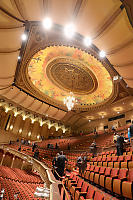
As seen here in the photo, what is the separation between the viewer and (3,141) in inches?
414

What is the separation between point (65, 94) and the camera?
1121cm

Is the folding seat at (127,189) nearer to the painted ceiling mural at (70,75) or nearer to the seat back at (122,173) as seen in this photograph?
the seat back at (122,173)

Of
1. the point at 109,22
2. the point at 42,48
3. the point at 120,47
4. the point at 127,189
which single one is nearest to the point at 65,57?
the point at 42,48

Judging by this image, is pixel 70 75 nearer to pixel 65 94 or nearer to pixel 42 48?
pixel 65 94

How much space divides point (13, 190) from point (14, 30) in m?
4.83

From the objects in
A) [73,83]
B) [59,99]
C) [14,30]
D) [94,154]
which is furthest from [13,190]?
[59,99]

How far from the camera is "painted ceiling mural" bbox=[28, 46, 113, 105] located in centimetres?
753

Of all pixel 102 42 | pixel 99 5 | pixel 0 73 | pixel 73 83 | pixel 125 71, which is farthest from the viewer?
pixel 73 83

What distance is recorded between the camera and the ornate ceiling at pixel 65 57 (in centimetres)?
345

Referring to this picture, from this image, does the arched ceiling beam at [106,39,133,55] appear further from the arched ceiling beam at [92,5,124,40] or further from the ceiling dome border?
the ceiling dome border

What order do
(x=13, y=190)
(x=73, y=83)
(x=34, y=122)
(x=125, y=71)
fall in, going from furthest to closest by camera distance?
1. (x=34, y=122)
2. (x=73, y=83)
3. (x=125, y=71)
4. (x=13, y=190)

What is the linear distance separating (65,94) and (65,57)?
3.94m

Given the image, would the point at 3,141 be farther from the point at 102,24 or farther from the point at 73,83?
the point at 102,24

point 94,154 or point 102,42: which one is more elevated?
point 102,42
